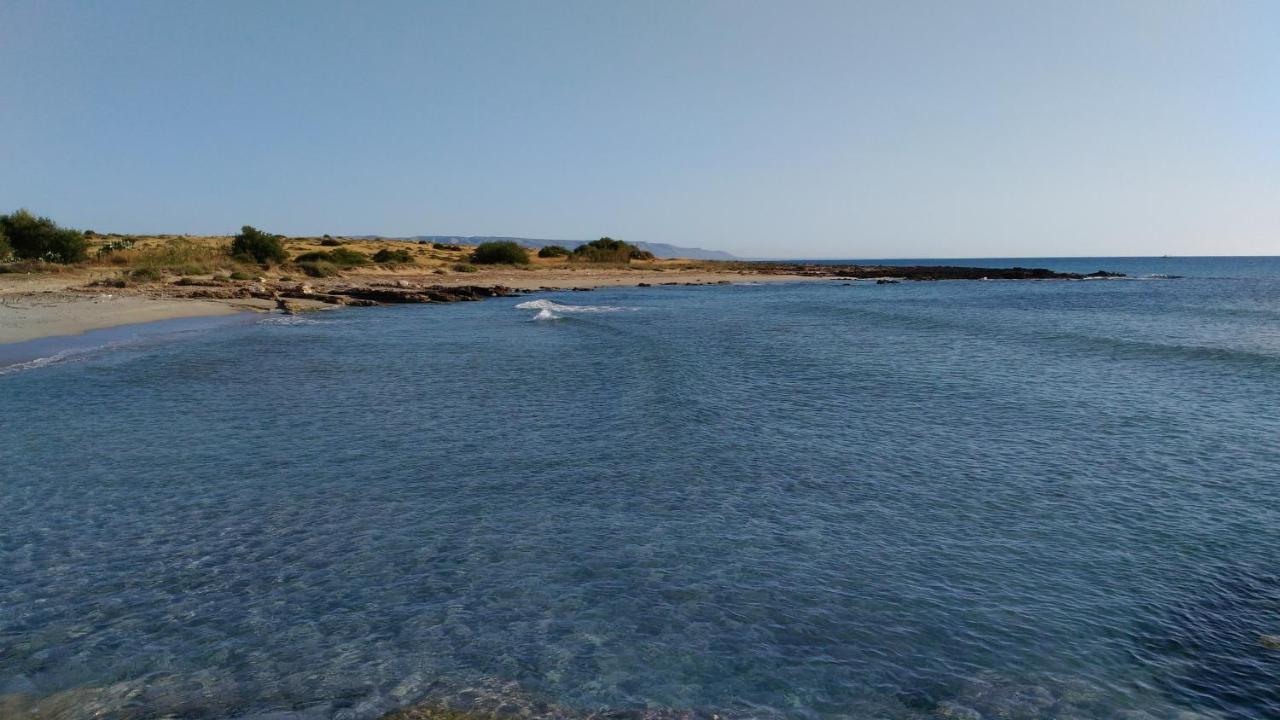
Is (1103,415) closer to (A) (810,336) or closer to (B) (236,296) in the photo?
(A) (810,336)

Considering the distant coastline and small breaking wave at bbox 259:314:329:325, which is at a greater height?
the distant coastline

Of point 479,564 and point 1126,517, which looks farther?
point 1126,517

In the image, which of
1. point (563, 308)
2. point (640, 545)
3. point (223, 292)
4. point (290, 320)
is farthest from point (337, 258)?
point (640, 545)

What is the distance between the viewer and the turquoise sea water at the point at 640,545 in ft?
20.7

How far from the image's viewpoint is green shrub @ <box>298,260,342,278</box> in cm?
6401

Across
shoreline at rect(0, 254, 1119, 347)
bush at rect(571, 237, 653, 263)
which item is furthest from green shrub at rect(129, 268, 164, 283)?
bush at rect(571, 237, 653, 263)

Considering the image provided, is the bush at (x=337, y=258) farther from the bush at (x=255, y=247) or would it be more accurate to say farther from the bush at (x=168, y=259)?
the bush at (x=168, y=259)

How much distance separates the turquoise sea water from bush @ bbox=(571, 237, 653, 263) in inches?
3452

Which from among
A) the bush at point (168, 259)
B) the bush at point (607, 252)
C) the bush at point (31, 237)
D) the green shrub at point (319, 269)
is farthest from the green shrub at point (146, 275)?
the bush at point (607, 252)

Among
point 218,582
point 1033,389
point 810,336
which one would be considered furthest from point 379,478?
point 810,336

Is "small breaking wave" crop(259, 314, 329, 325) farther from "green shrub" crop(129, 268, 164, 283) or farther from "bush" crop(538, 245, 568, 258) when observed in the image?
"bush" crop(538, 245, 568, 258)

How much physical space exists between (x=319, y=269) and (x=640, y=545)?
205 feet

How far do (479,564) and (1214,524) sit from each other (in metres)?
9.72

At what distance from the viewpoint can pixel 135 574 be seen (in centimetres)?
815
